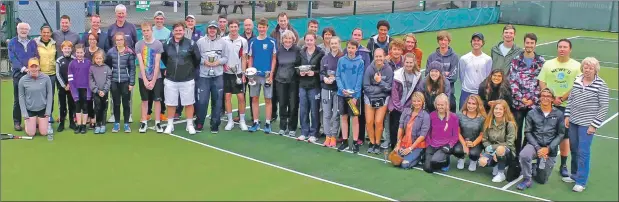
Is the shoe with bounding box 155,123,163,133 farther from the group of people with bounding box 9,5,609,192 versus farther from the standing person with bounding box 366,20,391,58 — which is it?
the standing person with bounding box 366,20,391,58

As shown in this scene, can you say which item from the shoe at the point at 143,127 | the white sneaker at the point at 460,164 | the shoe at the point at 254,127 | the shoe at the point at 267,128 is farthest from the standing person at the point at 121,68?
the white sneaker at the point at 460,164

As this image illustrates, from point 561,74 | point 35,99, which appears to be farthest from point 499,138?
point 35,99

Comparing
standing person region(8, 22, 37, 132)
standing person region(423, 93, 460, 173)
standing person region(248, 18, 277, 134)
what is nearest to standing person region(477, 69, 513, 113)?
standing person region(423, 93, 460, 173)

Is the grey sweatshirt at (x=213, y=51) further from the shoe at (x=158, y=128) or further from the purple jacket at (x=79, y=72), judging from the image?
the purple jacket at (x=79, y=72)

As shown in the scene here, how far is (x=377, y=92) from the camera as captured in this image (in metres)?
9.48

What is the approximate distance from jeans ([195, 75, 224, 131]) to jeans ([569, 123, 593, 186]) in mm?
5258

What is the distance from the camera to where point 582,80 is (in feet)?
26.6

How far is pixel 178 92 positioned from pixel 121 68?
0.94 metres

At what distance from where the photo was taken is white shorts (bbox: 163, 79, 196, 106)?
412 inches

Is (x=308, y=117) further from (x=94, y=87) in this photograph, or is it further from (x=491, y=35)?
(x=491, y=35)

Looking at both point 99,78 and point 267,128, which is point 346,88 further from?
point 99,78

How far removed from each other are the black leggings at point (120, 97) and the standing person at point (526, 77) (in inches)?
227

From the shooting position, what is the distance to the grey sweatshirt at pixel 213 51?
10523mm

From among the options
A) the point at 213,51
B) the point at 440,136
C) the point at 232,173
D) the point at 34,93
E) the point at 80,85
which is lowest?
the point at 232,173
